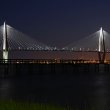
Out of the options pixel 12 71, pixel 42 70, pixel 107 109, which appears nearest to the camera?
pixel 107 109

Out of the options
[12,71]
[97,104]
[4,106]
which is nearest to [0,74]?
[12,71]

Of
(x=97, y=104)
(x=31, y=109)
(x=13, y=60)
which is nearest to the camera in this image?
(x=31, y=109)

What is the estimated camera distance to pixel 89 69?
84875 mm

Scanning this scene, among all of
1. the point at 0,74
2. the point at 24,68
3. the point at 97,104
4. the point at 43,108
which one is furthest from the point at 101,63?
the point at 43,108

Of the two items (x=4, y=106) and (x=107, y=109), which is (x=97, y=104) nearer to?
(x=107, y=109)

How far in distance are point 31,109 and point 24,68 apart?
175 ft

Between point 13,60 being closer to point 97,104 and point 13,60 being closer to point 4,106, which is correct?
point 97,104

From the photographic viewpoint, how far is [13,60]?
67.6 metres

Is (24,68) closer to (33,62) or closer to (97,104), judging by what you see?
(33,62)

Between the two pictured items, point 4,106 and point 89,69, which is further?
point 89,69

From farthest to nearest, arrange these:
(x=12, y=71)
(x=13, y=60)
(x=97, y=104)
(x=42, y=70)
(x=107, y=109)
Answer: (x=42, y=70) < (x=13, y=60) < (x=12, y=71) < (x=97, y=104) < (x=107, y=109)

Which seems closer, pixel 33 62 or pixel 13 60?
pixel 13 60

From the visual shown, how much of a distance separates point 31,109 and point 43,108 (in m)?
0.45

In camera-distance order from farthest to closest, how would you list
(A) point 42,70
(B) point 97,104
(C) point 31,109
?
(A) point 42,70, (B) point 97,104, (C) point 31,109
